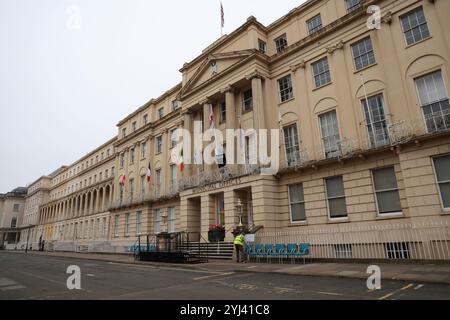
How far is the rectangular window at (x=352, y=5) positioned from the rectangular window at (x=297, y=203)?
11687 mm

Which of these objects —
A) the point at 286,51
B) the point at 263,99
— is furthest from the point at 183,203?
the point at 286,51

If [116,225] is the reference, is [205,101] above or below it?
above

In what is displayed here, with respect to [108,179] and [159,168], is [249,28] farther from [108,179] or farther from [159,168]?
[108,179]

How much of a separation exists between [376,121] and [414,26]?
5.07 metres

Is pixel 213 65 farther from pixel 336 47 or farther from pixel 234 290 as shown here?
pixel 234 290

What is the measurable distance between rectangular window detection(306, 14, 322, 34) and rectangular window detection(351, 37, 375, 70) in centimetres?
363

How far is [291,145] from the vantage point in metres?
20.0

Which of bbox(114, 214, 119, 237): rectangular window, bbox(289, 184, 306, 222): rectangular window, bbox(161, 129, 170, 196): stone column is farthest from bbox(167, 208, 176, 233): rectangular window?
bbox(289, 184, 306, 222): rectangular window

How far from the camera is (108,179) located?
45.8 m

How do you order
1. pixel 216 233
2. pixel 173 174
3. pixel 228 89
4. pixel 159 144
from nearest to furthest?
pixel 216 233 < pixel 228 89 < pixel 173 174 < pixel 159 144

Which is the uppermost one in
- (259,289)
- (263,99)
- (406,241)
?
(263,99)

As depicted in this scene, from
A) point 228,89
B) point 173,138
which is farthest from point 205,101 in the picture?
point 173,138

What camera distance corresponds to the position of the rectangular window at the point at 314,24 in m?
20.3
